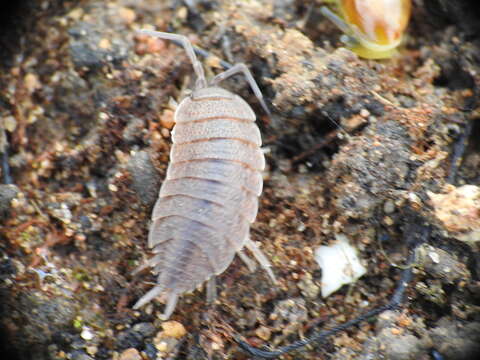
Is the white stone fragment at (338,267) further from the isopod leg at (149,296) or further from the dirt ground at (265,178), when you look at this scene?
the isopod leg at (149,296)

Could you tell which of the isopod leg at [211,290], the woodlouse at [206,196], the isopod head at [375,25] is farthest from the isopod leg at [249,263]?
the isopod head at [375,25]

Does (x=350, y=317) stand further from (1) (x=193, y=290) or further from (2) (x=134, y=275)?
(2) (x=134, y=275)

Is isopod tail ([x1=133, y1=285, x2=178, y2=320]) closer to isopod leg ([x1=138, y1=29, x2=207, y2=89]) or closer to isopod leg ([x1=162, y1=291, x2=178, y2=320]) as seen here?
isopod leg ([x1=162, y1=291, x2=178, y2=320])

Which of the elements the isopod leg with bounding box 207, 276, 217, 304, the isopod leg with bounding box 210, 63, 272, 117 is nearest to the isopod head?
the isopod leg with bounding box 210, 63, 272, 117

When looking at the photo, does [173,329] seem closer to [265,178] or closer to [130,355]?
[130,355]

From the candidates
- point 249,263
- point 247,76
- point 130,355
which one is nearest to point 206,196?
point 249,263

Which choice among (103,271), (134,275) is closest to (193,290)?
(134,275)
